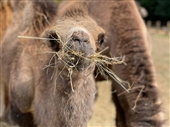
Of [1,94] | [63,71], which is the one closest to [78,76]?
[63,71]

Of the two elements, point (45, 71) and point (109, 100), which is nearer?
point (45, 71)

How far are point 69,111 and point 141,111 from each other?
93cm

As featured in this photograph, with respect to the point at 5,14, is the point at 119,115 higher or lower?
Answer: lower

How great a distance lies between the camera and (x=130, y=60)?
4.56 meters

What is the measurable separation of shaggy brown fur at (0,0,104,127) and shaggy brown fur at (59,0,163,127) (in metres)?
0.57

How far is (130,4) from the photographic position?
513 centimetres

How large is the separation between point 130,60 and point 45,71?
3.22ft

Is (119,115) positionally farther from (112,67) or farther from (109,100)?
(109,100)

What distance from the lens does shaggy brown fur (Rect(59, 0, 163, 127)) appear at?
410cm

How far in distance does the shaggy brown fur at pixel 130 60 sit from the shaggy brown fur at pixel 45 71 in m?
0.57

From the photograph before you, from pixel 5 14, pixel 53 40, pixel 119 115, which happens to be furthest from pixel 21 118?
pixel 5 14

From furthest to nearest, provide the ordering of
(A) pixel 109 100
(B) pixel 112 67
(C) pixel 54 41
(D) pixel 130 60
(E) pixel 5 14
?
(A) pixel 109 100 < (E) pixel 5 14 < (B) pixel 112 67 < (D) pixel 130 60 < (C) pixel 54 41

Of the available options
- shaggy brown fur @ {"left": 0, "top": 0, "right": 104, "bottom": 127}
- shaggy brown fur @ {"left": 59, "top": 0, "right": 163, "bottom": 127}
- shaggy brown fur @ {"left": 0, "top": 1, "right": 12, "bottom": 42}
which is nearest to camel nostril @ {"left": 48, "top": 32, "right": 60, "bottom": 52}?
shaggy brown fur @ {"left": 0, "top": 0, "right": 104, "bottom": 127}

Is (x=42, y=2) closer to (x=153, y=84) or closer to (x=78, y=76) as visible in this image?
(x=153, y=84)
